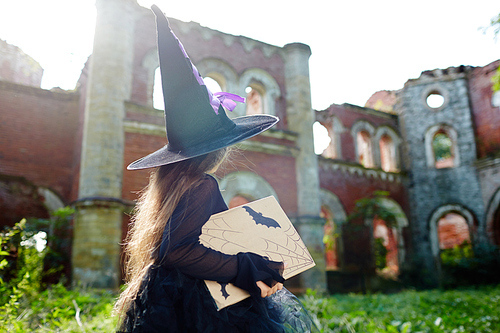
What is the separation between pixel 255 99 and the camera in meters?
11.8

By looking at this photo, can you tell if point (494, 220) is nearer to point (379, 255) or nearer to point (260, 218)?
point (379, 255)

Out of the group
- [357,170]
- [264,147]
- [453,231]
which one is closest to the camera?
[264,147]

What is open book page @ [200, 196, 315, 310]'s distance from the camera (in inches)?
64.2

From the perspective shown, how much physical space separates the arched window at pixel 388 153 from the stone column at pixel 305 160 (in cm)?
665

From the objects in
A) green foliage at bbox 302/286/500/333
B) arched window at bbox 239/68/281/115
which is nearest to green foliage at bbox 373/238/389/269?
green foliage at bbox 302/286/500/333

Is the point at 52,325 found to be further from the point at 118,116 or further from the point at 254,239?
the point at 118,116

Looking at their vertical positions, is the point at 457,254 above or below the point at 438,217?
below

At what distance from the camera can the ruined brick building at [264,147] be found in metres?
7.54

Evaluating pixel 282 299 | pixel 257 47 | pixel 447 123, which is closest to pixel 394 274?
pixel 447 123

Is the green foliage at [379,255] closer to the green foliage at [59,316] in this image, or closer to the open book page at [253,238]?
the green foliage at [59,316]

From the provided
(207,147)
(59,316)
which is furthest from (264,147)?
(207,147)

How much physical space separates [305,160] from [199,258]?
28.0ft

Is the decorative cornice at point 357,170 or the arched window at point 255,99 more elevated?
the arched window at point 255,99

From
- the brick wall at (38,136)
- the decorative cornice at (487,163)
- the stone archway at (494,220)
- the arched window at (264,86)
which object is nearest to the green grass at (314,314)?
the brick wall at (38,136)
